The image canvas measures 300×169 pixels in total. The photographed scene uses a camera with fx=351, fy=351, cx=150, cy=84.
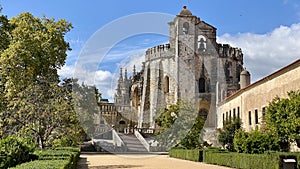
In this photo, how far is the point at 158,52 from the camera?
47.3 meters

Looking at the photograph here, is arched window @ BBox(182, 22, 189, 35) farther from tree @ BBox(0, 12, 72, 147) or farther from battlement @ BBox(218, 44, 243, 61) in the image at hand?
tree @ BBox(0, 12, 72, 147)

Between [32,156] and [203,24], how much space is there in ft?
117

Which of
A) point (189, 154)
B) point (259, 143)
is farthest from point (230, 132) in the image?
point (259, 143)

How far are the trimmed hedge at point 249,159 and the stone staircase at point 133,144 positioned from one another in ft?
44.9

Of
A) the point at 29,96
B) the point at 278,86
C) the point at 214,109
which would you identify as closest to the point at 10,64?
the point at 29,96

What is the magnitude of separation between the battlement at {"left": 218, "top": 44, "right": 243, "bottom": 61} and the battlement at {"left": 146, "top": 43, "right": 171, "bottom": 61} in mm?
6584

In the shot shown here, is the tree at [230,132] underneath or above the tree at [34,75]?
underneath

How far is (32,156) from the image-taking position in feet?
42.8

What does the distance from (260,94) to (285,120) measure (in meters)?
7.96

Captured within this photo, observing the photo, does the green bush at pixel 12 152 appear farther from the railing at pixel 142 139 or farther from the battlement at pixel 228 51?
the battlement at pixel 228 51

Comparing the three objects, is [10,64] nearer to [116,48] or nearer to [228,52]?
[116,48]

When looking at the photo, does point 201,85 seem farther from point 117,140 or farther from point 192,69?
point 117,140

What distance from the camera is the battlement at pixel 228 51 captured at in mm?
44344

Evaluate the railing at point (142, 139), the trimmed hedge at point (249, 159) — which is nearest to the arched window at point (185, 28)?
the railing at point (142, 139)
